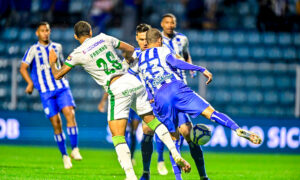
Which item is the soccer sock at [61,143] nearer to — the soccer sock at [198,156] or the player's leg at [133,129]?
the player's leg at [133,129]

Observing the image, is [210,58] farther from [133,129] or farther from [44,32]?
[44,32]

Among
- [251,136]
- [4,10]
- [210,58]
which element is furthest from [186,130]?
[4,10]

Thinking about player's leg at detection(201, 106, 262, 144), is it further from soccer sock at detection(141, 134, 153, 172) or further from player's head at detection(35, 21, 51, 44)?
player's head at detection(35, 21, 51, 44)

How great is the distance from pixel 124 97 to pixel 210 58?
9.52m

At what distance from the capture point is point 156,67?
24.7 ft

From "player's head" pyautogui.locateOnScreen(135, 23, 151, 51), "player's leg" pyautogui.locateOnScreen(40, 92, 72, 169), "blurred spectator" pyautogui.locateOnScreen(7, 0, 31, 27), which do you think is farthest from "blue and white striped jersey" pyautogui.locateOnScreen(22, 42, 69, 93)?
"blurred spectator" pyautogui.locateOnScreen(7, 0, 31, 27)

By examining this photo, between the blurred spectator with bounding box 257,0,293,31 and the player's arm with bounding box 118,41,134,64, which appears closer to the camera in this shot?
the player's arm with bounding box 118,41,134,64

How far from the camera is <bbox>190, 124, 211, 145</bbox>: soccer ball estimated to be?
23.4 feet

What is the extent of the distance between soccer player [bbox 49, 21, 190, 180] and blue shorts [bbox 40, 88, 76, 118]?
2807 millimetres

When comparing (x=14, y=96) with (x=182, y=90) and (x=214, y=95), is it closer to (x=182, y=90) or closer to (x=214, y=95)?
(x=214, y=95)

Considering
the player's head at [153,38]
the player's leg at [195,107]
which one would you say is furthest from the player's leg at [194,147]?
the player's head at [153,38]

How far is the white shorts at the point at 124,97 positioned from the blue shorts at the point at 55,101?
3.06 m

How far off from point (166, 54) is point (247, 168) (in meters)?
4.35

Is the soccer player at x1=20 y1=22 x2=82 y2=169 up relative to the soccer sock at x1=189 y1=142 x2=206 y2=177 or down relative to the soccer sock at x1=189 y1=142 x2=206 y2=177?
up
